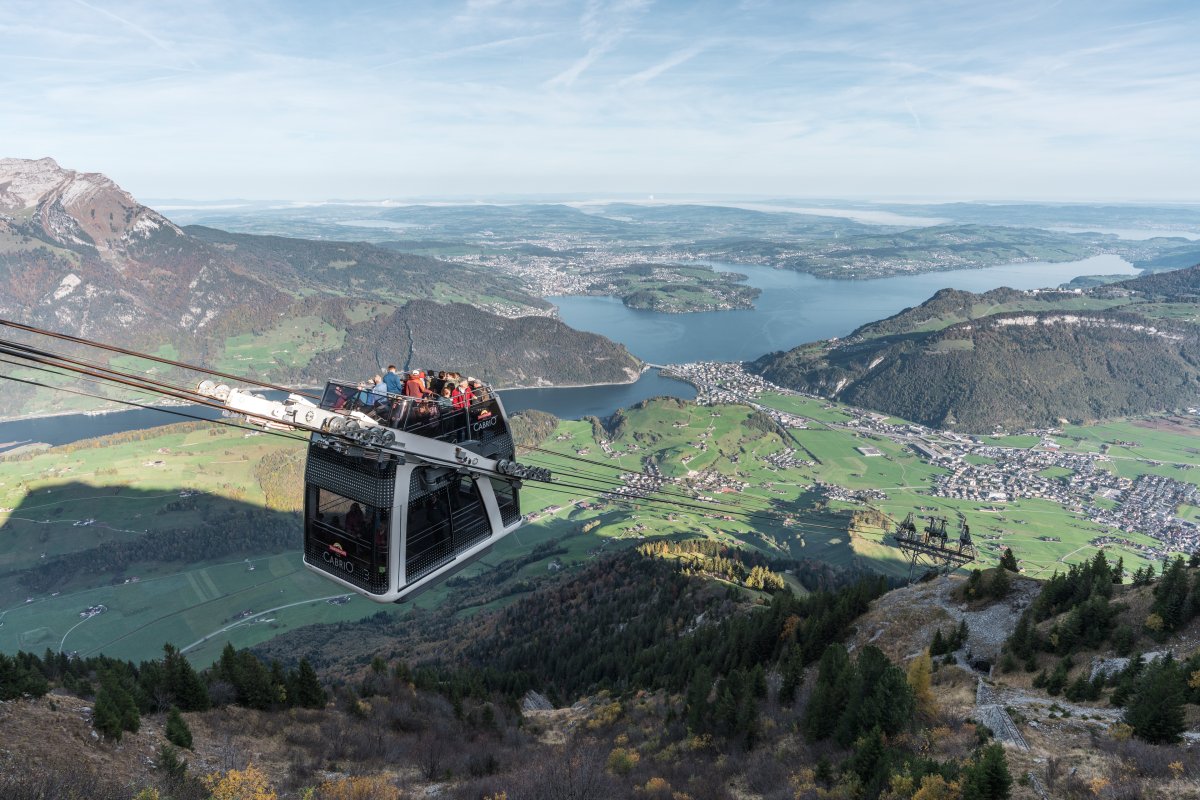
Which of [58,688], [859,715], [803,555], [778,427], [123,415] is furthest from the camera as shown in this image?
[123,415]

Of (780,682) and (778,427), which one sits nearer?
(780,682)

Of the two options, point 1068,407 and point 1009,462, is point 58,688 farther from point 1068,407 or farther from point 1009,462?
point 1068,407

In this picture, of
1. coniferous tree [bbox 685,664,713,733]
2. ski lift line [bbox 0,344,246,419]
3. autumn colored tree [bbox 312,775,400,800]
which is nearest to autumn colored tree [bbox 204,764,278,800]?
autumn colored tree [bbox 312,775,400,800]

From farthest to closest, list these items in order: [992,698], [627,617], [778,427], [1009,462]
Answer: [778,427]
[1009,462]
[627,617]
[992,698]

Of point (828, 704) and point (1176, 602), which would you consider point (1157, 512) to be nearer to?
point (1176, 602)

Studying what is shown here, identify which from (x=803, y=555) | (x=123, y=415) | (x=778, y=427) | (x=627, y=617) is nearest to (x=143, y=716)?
(x=627, y=617)

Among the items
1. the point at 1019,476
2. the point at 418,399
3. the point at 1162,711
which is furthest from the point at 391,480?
the point at 1019,476

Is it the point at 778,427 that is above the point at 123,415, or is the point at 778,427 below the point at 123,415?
above
